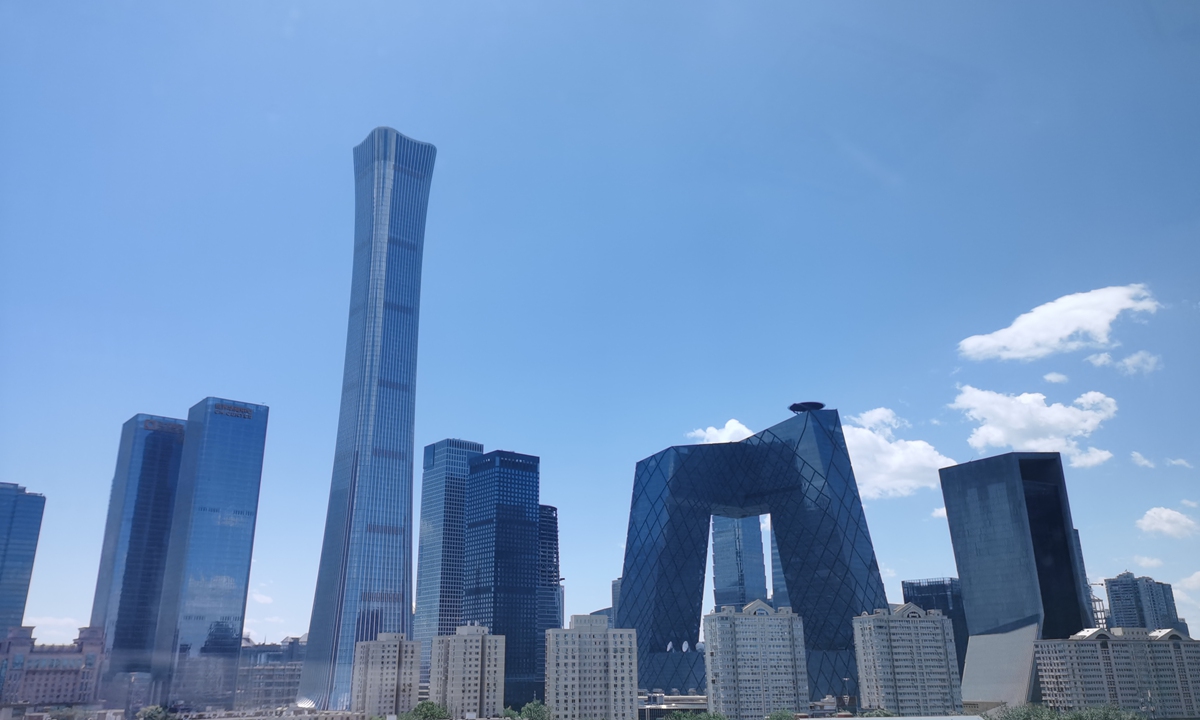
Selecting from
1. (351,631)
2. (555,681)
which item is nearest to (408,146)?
(351,631)

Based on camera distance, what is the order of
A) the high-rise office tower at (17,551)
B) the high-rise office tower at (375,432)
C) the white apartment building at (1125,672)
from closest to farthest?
the white apartment building at (1125,672), the high-rise office tower at (17,551), the high-rise office tower at (375,432)

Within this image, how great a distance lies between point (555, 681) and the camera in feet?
348

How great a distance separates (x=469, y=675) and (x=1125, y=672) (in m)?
86.5

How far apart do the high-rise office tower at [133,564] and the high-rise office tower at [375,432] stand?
39547 millimetres

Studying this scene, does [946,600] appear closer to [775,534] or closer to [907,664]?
[775,534]

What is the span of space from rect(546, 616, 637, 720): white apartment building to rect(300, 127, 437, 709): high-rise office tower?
70020 mm

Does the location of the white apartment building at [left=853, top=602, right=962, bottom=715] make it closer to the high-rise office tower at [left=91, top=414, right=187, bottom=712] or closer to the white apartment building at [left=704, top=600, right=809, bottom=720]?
the white apartment building at [left=704, top=600, right=809, bottom=720]

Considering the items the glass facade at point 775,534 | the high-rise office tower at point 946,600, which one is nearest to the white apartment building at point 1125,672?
the glass facade at point 775,534

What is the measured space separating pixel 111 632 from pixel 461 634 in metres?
105

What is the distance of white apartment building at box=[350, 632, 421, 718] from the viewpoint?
12031cm

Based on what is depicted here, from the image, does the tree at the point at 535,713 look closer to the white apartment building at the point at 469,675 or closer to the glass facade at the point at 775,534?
the white apartment building at the point at 469,675

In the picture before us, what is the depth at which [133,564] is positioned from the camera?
7549 inches

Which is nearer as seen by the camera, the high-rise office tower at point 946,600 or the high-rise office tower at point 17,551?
the high-rise office tower at point 17,551

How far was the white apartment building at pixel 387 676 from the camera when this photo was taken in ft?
395
